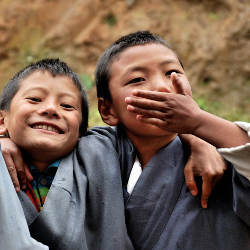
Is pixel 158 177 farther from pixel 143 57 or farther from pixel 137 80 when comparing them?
pixel 143 57

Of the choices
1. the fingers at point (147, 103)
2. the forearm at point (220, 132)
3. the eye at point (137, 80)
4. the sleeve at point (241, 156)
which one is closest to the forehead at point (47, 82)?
the eye at point (137, 80)

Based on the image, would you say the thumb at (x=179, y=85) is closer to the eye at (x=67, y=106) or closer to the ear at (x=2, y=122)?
the eye at (x=67, y=106)

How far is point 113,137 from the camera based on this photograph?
203 centimetres

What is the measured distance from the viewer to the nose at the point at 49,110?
5.96 ft

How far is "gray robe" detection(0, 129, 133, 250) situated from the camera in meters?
1.54

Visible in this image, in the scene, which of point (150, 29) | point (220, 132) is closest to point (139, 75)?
point (220, 132)

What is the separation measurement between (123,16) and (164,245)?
5.04 metres

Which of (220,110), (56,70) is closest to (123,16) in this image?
(220,110)

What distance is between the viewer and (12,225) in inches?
53.6

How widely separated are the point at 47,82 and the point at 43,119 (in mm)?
215

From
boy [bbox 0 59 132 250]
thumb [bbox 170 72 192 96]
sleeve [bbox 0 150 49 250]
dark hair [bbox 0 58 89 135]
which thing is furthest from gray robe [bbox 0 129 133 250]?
thumb [bbox 170 72 192 96]

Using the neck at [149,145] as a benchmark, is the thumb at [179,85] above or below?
above

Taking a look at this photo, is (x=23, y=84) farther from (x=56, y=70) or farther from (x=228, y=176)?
(x=228, y=176)

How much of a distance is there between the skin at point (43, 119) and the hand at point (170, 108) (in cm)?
43
